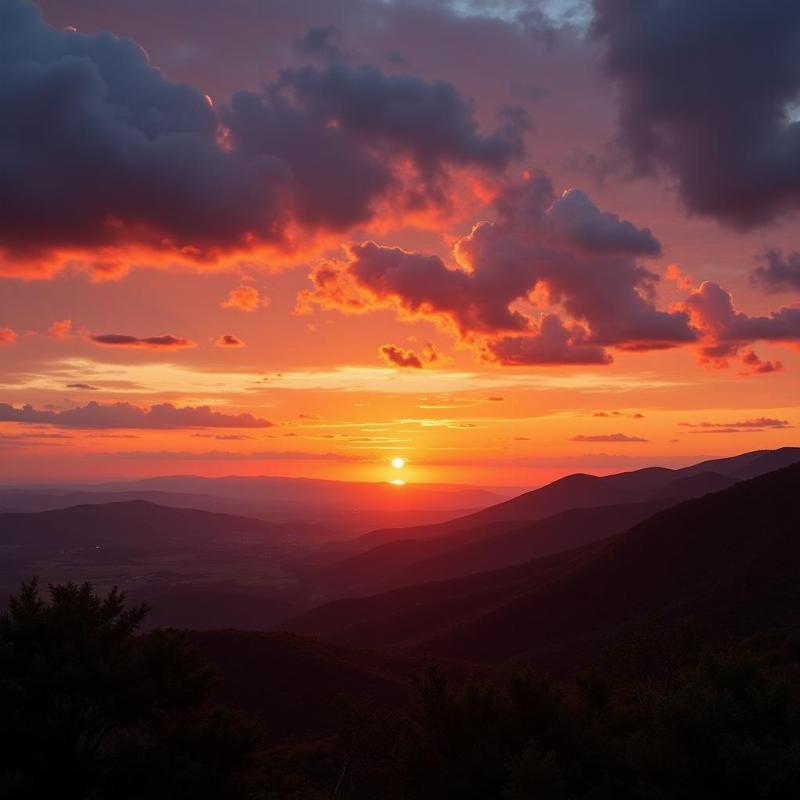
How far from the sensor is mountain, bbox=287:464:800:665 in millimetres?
66375

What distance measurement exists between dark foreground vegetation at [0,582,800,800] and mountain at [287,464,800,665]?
42.6 metres

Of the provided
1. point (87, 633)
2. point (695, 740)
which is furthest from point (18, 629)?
point (695, 740)

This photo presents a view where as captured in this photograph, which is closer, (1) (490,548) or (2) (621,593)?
(2) (621,593)

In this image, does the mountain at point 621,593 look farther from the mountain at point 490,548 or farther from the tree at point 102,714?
the tree at point 102,714

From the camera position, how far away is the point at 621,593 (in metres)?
79.2

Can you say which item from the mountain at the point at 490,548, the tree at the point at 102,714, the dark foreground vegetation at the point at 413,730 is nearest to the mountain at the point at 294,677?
the dark foreground vegetation at the point at 413,730

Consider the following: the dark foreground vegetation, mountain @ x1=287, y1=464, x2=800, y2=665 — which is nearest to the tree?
the dark foreground vegetation

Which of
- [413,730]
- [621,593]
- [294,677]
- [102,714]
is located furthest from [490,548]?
[102,714]

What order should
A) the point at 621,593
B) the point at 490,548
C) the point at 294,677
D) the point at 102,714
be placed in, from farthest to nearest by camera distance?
the point at 490,548 < the point at 621,593 < the point at 294,677 < the point at 102,714

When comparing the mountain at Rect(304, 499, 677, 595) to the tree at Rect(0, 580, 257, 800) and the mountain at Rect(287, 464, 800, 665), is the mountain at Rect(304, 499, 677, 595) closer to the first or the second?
the mountain at Rect(287, 464, 800, 665)

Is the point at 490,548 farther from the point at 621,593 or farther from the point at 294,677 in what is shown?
the point at 294,677

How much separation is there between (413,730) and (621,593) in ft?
206

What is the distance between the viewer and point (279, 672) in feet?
187

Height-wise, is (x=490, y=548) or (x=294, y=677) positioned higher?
(x=294, y=677)
